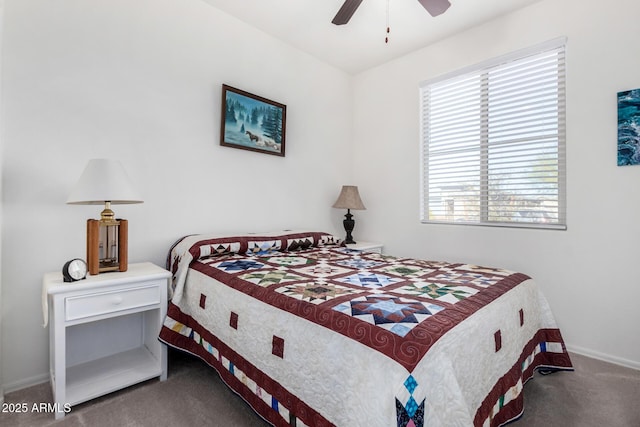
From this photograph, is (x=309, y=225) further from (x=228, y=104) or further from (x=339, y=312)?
(x=339, y=312)

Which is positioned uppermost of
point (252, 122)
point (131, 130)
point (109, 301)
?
point (252, 122)

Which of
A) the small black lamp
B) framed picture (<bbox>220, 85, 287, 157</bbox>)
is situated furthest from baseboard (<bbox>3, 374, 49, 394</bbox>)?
the small black lamp

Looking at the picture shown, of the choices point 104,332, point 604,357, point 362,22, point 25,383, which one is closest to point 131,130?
point 104,332

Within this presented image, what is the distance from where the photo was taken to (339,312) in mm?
1157

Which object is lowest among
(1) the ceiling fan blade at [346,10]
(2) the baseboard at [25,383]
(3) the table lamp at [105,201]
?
(2) the baseboard at [25,383]

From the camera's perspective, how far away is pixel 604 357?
217cm

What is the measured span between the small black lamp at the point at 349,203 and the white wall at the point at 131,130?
0.44 metres

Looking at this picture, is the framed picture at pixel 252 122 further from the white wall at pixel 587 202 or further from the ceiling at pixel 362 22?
the white wall at pixel 587 202

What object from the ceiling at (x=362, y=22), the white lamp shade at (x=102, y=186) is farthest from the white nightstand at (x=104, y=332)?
the ceiling at (x=362, y=22)

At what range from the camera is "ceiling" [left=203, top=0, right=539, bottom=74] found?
97.9 inches

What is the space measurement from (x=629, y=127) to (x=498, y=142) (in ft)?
2.63

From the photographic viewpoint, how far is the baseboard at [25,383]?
174cm

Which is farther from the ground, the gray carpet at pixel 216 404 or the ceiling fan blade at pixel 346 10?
the ceiling fan blade at pixel 346 10

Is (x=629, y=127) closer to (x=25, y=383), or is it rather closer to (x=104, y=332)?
(x=104, y=332)
